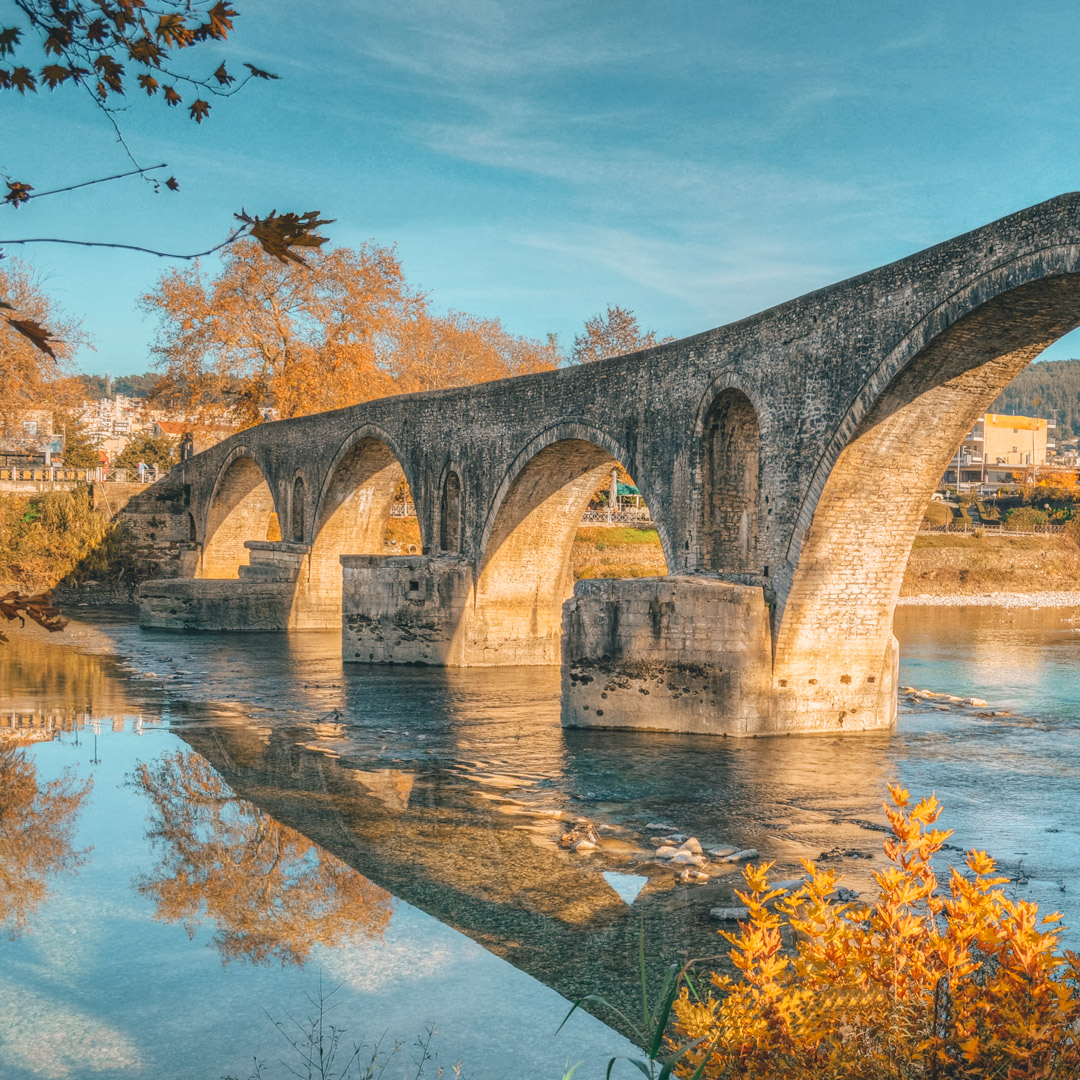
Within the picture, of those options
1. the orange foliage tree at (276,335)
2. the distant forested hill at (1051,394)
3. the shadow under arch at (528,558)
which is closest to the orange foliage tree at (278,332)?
the orange foliage tree at (276,335)

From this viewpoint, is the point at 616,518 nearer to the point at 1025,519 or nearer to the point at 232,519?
the point at 232,519

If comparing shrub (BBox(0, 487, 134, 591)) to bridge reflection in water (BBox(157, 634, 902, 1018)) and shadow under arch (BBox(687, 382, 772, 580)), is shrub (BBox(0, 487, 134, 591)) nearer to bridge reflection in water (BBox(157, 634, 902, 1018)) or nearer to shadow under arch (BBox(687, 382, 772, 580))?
bridge reflection in water (BBox(157, 634, 902, 1018))

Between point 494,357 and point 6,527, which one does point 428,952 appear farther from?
point 494,357

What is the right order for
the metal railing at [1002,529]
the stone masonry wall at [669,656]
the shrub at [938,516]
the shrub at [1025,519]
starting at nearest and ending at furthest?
the stone masonry wall at [669,656]
the metal railing at [1002,529]
the shrub at [1025,519]
the shrub at [938,516]

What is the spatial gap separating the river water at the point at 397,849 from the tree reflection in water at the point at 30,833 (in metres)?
0.03

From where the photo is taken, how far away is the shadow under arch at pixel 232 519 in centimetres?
3362

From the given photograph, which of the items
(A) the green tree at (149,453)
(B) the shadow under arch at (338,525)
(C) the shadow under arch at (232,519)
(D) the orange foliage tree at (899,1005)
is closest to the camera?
(D) the orange foliage tree at (899,1005)

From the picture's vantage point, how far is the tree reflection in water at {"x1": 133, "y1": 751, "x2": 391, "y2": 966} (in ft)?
21.9

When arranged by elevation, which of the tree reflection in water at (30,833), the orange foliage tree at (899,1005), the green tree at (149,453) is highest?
the green tree at (149,453)

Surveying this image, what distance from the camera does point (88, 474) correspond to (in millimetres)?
39625

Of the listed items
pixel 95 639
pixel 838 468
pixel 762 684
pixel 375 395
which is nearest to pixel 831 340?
pixel 838 468

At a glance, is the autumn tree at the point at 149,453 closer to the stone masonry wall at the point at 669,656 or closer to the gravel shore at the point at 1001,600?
the gravel shore at the point at 1001,600

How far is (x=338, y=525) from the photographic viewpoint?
90.2 feet

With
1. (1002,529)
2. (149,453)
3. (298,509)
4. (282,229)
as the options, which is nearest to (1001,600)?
(1002,529)
